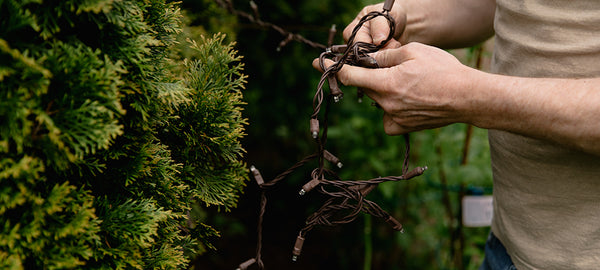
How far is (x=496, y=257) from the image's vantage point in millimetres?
1456

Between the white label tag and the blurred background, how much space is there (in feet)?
0.34

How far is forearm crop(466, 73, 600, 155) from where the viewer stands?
92 centimetres

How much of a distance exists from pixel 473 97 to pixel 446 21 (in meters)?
0.57

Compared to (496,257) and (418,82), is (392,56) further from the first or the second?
(496,257)

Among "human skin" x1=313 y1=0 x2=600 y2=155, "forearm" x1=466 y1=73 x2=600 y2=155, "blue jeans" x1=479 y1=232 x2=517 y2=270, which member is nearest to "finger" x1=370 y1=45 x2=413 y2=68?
"human skin" x1=313 y1=0 x2=600 y2=155

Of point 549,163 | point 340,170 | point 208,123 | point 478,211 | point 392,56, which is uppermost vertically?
point 392,56

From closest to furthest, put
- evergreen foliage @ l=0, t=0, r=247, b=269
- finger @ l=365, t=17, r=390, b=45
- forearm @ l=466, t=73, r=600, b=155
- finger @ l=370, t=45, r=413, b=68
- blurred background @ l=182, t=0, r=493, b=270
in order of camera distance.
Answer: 1. evergreen foliage @ l=0, t=0, r=247, b=269
2. forearm @ l=466, t=73, r=600, b=155
3. finger @ l=370, t=45, r=413, b=68
4. finger @ l=365, t=17, r=390, b=45
5. blurred background @ l=182, t=0, r=493, b=270

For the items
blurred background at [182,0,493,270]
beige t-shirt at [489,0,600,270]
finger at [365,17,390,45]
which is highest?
finger at [365,17,390,45]

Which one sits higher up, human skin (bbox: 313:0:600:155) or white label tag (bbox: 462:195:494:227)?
human skin (bbox: 313:0:600:155)

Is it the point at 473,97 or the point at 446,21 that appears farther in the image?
the point at 446,21

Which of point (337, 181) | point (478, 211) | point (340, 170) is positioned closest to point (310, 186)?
point (337, 181)

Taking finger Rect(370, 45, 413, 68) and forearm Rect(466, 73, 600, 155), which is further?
finger Rect(370, 45, 413, 68)

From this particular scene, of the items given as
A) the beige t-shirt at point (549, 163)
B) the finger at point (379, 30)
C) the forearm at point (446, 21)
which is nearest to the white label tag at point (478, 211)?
the beige t-shirt at point (549, 163)

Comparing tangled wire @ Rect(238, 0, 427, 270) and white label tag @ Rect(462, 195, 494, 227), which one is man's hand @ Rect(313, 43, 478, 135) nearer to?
tangled wire @ Rect(238, 0, 427, 270)
